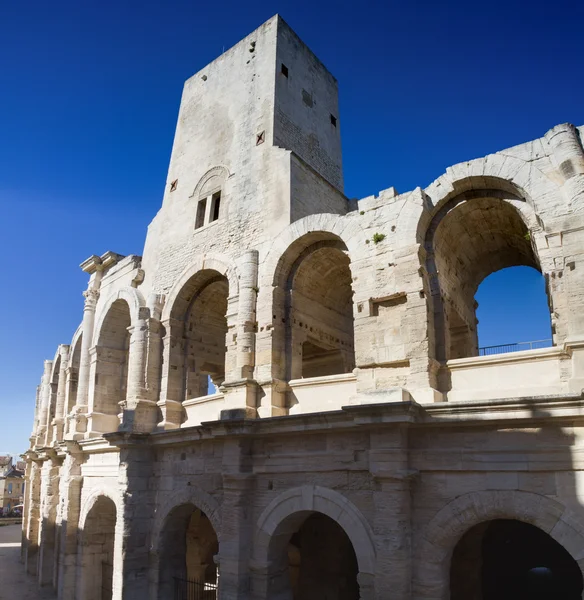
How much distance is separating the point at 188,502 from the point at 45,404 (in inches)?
586

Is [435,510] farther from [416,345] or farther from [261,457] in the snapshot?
[261,457]

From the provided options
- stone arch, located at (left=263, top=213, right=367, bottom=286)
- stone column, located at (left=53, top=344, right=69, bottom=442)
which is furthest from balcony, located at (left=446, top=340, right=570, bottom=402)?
stone column, located at (left=53, top=344, right=69, bottom=442)

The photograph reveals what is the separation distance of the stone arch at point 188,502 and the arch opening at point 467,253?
5.32 m

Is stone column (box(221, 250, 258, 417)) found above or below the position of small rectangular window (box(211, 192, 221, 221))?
below

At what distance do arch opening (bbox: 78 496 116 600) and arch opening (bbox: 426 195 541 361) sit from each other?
35.2 feet

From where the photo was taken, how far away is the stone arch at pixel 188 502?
427 inches

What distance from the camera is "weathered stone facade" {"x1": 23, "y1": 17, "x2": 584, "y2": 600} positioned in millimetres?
7949

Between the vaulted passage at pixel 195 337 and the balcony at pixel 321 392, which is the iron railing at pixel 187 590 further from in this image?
the balcony at pixel 321 392

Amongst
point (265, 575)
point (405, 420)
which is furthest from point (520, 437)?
point (265, 575)

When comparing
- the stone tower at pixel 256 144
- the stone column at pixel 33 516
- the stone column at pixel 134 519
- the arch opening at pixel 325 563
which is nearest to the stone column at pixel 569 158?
the stone tower at pixel 256 144

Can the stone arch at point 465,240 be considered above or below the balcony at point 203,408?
above

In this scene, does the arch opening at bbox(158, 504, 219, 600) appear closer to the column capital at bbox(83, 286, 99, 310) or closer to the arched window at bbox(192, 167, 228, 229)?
the arched window at bbox(192, 167, 228, 229)

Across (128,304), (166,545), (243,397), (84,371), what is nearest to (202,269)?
(128,304)

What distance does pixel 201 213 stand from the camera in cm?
1427
